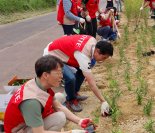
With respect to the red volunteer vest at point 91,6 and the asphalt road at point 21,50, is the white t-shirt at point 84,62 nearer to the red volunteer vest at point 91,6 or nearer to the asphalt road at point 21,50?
the asphalt road at point 21,50

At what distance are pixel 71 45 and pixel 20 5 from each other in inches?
700

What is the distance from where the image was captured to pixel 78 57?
13.1 feet

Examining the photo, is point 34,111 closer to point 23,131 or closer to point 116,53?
point 23,131

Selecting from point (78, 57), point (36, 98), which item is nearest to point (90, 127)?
point (36, 98)

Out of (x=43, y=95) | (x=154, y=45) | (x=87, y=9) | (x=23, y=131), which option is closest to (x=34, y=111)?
(x=43, y=95)

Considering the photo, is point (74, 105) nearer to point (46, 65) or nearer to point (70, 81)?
point (70, 81)

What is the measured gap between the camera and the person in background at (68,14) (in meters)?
5.63

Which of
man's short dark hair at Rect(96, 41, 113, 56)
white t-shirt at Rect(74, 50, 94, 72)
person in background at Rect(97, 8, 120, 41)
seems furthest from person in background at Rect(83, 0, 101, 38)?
man's short dark hair at Rect(96, 41, 113, 56)

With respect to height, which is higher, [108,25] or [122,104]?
[122,104]

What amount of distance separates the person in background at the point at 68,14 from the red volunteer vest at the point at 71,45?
145cm

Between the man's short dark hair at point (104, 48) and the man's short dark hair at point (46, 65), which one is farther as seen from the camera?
the man's short dark hair at point (104, 48)

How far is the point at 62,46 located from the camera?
13.8ft

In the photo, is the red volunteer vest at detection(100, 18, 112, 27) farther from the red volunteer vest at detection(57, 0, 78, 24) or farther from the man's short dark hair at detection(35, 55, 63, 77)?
the man's short dark hair at detection(35, 55, 63, 77)

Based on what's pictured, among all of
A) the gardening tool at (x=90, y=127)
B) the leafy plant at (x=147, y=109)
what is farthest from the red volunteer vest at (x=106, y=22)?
the gardening tool at (x=90, y=127)
